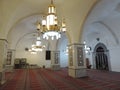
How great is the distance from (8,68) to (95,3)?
33.1 ft

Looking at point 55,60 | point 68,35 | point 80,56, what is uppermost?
point 68,35

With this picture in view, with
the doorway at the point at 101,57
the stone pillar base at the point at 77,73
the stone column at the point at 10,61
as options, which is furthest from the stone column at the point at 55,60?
the stone pillar base at the point at 77,73

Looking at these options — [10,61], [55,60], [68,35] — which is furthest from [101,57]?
[10,61]

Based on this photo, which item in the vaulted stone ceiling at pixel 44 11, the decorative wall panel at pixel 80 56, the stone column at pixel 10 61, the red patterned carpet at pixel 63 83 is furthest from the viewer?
the stone column at pixel 10 61

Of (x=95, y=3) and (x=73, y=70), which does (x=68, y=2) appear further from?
(x=73, y=70)

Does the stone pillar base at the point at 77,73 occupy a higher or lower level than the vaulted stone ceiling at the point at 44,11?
lower

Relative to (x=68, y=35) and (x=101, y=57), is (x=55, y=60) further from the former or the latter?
→ (x=68, y=35)

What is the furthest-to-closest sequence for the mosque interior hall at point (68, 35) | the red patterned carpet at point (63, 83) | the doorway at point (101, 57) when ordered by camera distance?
the doorway at point (101, 57) < the mosque interior hall at point (68, 35) < the red patterned carpet at point (63, 83)

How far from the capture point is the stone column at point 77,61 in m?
6.96

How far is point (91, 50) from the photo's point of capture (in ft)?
48.7

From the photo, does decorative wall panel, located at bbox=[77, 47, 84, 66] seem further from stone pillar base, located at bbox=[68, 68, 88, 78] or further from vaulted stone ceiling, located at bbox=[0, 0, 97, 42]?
vaulted stone ceiling, located at bbox=[0, 0, 97, 42]

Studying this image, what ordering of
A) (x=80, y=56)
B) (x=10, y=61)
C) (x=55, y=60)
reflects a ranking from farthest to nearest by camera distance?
(x=55, y=60)
(x=10, y=61)
(x=80, y=56)

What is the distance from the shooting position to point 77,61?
7.09 metres

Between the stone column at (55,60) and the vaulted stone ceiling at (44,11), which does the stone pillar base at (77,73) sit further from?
the stone column at (55,60)
